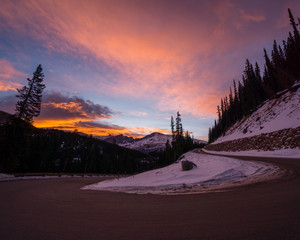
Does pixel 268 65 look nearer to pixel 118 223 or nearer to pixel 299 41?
pixel 299 41

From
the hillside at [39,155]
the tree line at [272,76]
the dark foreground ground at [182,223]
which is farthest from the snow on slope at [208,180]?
the tree line at [272,76]

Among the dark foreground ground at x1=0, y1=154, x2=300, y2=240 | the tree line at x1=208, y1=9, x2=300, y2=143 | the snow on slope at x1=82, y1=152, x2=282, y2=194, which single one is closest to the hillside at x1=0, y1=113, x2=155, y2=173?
the snow on slope at x1=82, y1=152, x2=282, y2=194

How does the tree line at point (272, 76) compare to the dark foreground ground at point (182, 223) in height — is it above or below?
above

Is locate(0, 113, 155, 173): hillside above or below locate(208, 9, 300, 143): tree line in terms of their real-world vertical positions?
below

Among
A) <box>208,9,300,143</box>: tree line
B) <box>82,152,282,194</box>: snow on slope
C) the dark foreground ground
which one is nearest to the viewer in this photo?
the dark foreground ground

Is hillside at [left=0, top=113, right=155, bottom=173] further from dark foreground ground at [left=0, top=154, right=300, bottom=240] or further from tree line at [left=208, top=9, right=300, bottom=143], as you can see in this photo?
tree line at [left=208, top=9, right=300, bottom=143]

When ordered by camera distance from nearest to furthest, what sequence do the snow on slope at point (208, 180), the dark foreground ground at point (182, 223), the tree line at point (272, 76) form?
the dark foreground ground at point (182, 223) → the snow on slope at point (208, 180) → the tree line at point (272, 76)

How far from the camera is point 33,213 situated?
3.94 metres

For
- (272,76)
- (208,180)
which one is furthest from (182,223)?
(272,76)

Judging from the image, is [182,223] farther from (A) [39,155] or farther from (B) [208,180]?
(A) [39,155]

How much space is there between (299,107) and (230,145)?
44.5 ft

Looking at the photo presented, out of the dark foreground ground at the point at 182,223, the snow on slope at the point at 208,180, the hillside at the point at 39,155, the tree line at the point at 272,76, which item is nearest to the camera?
the dark foreground ground at the point at 182,223

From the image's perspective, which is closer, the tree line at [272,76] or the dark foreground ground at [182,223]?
the dark foreground ground at [182,223]

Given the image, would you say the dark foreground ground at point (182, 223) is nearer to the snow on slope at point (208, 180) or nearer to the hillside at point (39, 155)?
the snow on slope at point (208, 180)
